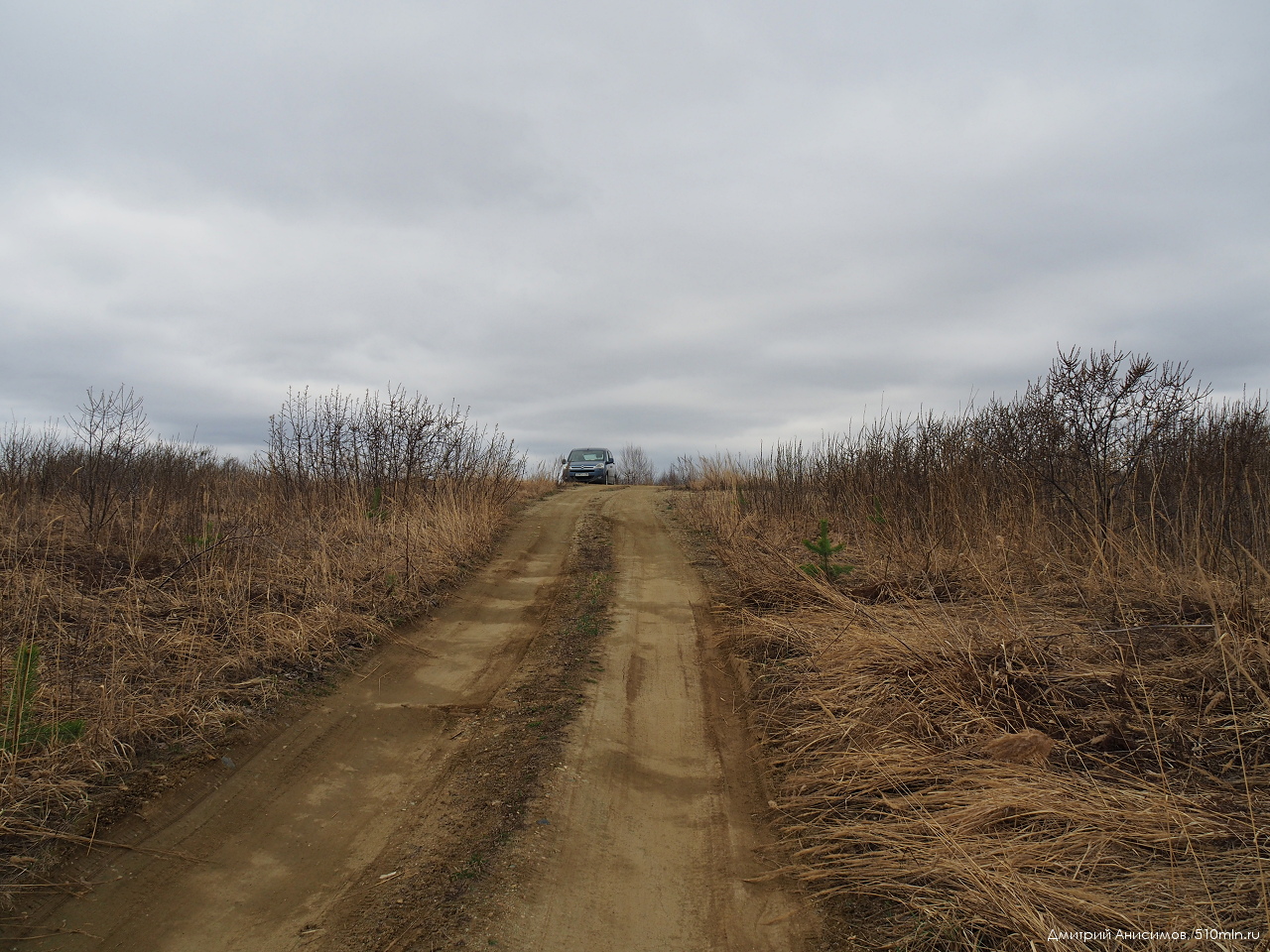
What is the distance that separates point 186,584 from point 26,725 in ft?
12.1

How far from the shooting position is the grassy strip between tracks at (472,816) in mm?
2951

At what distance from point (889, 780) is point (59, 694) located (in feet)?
17.4

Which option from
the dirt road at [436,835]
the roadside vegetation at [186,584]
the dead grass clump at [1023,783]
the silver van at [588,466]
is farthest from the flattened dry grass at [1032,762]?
the silver van at [588,466]

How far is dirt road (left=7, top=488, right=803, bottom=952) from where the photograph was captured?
294cm

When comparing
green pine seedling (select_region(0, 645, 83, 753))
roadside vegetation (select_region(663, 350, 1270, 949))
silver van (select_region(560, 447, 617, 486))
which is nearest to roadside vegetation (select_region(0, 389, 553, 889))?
green pine seedling (select_region(0, 645, 83, 753))

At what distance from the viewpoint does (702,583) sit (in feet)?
31.2

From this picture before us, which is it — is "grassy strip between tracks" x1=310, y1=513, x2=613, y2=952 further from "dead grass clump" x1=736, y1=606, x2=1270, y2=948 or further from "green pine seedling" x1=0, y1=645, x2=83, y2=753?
"green pine seedling" x1=0, y1=645, x2=83, y2=753

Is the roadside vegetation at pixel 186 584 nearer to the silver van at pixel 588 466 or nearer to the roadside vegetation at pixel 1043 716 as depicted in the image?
the roadside vegetation at pixel 1043 716

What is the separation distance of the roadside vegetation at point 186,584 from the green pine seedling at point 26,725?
0.01m

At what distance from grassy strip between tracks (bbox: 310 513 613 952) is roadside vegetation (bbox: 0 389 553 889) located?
5.41 feet

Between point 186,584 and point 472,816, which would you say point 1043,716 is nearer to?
point 472,816

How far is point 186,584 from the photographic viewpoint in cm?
712

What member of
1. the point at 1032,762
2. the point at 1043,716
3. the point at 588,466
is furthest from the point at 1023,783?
the point at 588,466

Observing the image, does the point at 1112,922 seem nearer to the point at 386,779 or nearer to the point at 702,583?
the point at 386,779
